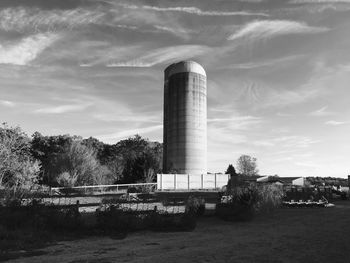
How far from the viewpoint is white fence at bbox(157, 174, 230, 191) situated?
46.5 metres

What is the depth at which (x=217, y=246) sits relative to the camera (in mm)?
13953

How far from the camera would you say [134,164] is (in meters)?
52.2

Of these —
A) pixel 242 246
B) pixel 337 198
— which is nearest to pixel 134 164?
pixel 337 198

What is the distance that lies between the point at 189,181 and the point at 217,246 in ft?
120

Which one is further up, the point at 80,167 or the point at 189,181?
the point at 80,167

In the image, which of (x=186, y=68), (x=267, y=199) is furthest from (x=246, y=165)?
(x=267, y=199)

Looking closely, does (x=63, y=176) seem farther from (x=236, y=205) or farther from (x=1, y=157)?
(x=236, y=205)

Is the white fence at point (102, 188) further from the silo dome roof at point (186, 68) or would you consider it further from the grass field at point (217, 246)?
the silo dome roof at point (186, 68)

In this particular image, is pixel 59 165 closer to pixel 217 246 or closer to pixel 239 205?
pixel 239 205

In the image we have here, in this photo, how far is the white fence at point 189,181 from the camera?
46531mm

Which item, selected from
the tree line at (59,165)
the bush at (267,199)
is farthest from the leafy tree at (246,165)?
the bush at (267,199)

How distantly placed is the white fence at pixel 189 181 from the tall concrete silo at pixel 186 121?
4321mm

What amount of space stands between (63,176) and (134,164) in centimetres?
1143

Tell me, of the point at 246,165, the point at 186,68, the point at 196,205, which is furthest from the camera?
the point at 246,165
